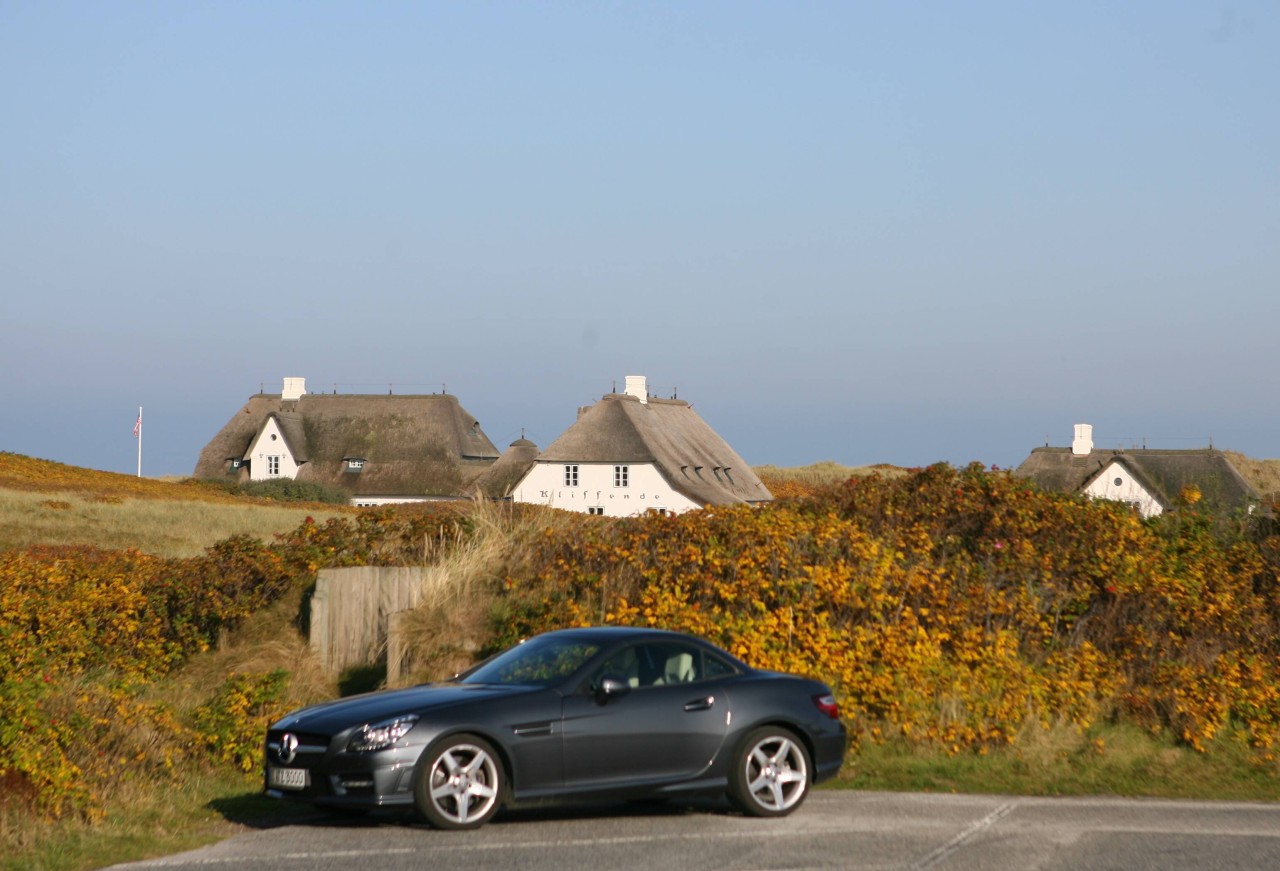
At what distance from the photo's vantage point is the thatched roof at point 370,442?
79312 millimetres

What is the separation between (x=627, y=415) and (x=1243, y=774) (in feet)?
181

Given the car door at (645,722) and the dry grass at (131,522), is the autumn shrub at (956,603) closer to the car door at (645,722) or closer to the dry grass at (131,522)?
the car door at (645,722)

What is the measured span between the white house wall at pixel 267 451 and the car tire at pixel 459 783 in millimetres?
72779

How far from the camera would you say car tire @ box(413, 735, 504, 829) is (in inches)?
391

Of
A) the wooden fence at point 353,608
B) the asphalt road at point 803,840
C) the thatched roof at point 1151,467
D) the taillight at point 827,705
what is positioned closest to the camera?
the asphalt road at point 803,840

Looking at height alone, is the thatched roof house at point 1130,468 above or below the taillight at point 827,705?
above

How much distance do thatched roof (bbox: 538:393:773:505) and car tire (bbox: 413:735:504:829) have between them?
55.8m

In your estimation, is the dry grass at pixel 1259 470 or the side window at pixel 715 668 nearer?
the side window at pixel 715 668

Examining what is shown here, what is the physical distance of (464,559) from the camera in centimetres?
1661

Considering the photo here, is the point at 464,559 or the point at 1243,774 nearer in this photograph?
the point at 1243,774

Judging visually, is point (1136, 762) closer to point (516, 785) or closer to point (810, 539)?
point (810, 539)

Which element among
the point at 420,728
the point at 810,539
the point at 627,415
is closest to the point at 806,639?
the point at 810,539

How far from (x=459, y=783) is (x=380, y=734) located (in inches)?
25.2

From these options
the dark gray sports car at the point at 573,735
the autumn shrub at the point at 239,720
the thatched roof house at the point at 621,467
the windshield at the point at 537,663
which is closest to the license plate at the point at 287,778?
the dark gray sports car at the point at 573,735
